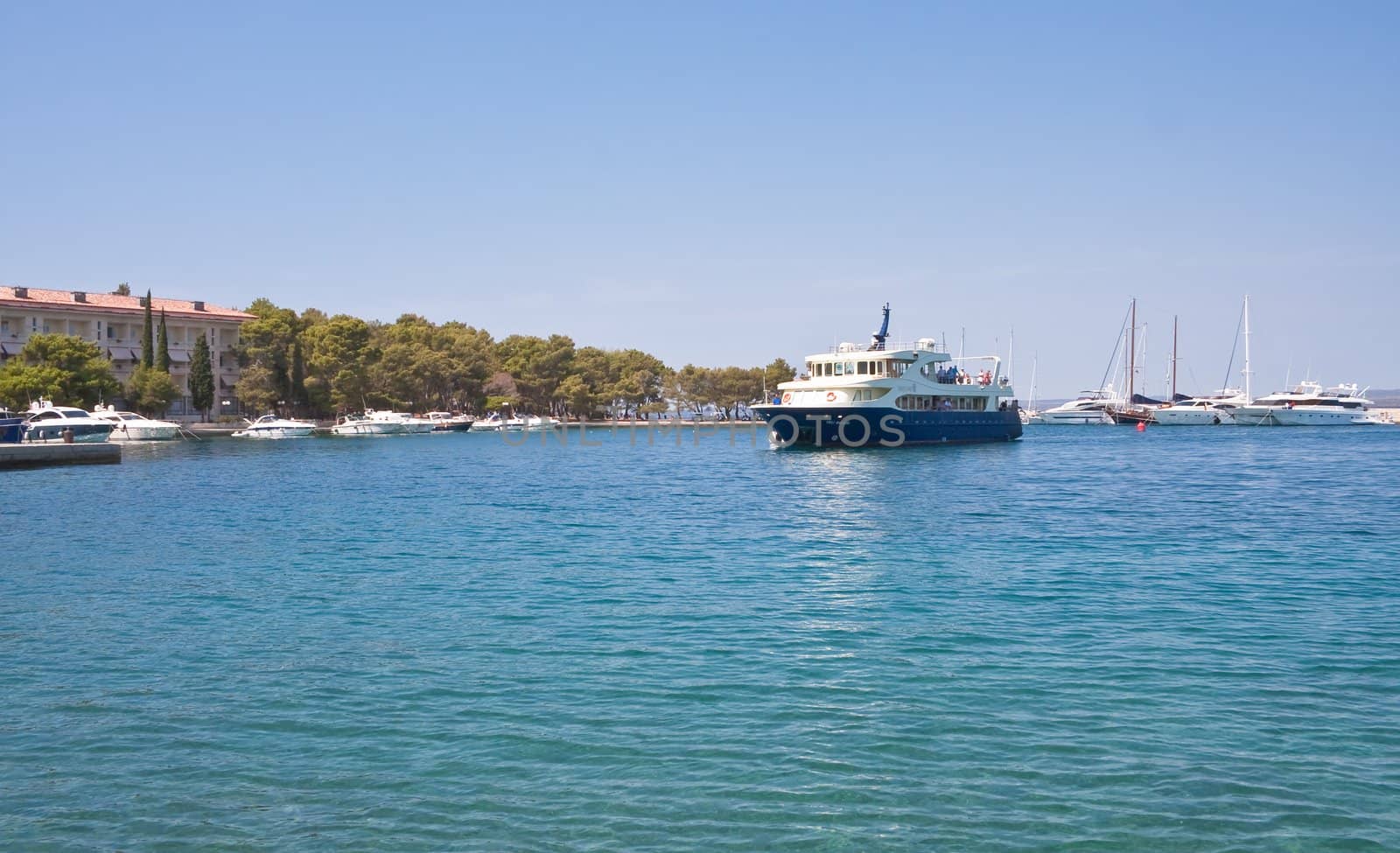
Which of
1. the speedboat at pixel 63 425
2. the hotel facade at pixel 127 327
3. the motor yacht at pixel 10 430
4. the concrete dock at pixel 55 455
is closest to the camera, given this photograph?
the concrete dock at pixel 55 455

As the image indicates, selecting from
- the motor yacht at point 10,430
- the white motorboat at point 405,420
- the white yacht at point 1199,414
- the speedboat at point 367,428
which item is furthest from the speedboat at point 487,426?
the white yacht at point 1199,414

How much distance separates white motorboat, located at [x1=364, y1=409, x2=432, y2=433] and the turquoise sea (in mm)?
85558

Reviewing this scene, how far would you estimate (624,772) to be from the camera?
9.25m

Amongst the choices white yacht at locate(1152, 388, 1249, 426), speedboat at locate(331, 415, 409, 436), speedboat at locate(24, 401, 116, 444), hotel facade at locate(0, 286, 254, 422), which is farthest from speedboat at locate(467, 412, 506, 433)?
white yacht at locate(1152, 388, 1249, 426)

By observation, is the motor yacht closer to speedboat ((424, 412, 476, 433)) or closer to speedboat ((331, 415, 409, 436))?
speedboat ((331, 415, 409, 436))

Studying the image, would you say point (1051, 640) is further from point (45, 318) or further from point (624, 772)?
point (45, 318)

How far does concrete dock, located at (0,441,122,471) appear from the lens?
5391cm

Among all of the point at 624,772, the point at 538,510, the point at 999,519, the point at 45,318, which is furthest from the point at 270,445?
the point at 624,772

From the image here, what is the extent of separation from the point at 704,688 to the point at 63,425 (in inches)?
2867

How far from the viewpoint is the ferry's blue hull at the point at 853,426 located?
6325cm

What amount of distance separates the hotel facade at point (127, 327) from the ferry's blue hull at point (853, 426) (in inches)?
2492

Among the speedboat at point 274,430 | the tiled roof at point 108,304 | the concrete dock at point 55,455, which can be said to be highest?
the tiled roof at point 108,304

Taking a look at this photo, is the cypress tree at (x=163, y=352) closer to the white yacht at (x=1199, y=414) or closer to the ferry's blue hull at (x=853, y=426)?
the ferry's blue hull at (x=853, y=426)

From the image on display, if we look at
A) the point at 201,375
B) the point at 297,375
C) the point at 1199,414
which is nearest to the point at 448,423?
the point at 297,375
